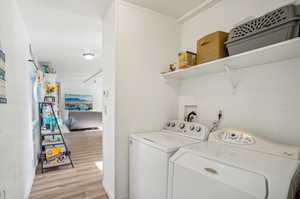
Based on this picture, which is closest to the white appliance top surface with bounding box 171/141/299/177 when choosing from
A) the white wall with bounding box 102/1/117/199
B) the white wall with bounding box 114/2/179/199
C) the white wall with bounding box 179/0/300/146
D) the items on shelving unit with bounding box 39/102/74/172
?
the white wall with bounding box 179/0/300/146

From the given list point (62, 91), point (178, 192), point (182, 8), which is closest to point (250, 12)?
point (182, 8)

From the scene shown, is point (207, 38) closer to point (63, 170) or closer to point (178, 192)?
point (178, 192)

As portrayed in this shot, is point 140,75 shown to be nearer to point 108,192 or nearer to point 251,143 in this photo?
point 251,143

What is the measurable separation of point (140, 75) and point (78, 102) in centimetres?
737

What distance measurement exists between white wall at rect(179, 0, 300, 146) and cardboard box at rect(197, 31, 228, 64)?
30 centimetres

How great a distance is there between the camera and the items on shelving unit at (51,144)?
101 inches

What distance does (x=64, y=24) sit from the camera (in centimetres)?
217

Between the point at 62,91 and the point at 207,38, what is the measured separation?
26.9ft

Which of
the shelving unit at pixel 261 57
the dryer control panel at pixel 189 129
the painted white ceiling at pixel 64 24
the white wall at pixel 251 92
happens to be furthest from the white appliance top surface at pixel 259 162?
the painted white ceiling at pixel 64 24

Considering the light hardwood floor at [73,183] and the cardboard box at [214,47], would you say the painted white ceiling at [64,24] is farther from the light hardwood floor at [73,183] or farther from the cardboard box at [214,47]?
the light hardwood floor at [73,183]

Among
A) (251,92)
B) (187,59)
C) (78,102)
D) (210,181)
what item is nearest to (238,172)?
(210,181)

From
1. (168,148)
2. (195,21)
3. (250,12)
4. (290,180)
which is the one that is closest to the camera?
(290,180)

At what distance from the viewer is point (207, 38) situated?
1.39 metres

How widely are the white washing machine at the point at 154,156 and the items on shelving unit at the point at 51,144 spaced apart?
67.5 inches
